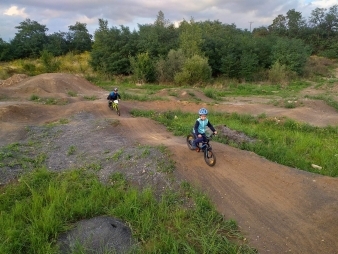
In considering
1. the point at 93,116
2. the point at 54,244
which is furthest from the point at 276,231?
the point at 93,116

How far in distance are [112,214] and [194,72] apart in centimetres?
2230

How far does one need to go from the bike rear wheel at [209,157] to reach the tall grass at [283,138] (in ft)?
7.50

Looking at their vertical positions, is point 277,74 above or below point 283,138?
above

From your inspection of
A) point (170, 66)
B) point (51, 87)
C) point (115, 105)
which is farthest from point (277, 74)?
point (51, 87)

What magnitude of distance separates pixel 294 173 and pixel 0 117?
11.5 meters

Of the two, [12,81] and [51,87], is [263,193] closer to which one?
[51,87]

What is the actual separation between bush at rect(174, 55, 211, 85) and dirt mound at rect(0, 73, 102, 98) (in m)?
7.81

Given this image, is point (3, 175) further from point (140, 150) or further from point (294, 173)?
point (294, 173)

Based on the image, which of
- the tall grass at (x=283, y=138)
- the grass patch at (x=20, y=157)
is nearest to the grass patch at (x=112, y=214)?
the grass patch at (x=20, y=157)

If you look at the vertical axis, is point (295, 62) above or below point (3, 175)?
above

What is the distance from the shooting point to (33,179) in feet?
21.9

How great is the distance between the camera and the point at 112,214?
5527mm

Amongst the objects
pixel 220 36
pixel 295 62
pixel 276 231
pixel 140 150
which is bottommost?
pixel 276 231

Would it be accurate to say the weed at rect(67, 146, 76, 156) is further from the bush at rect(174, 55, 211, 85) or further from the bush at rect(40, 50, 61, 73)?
the bush at rect(40, 50, 61, 73)
